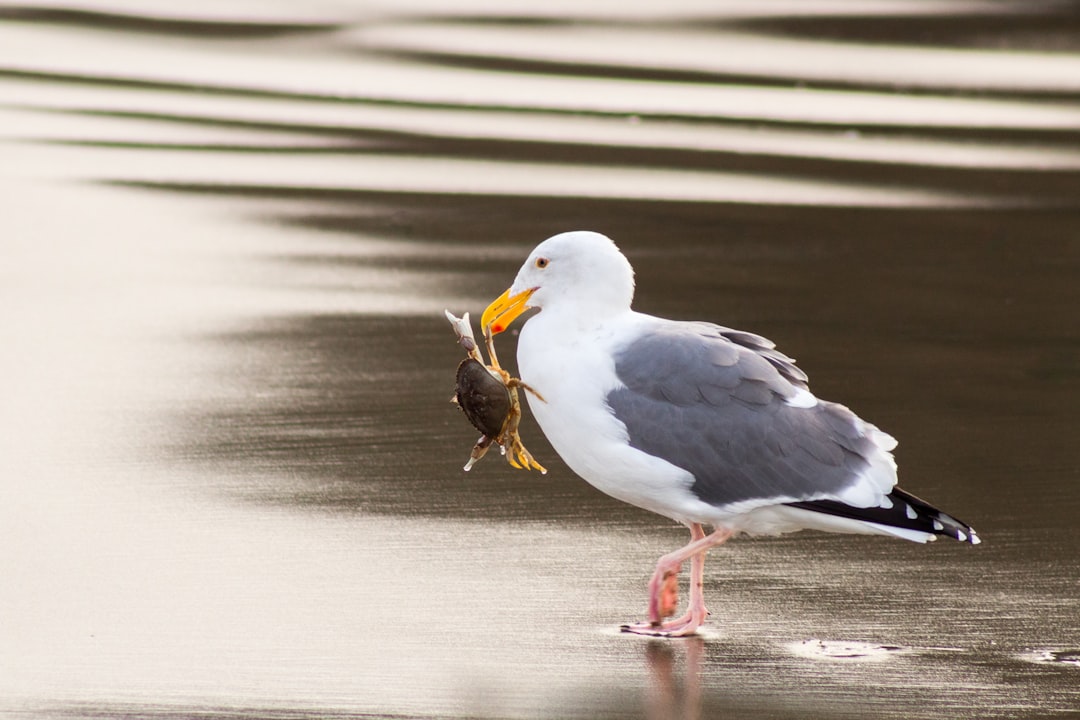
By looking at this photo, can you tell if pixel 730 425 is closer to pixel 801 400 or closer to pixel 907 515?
pixel 801 400

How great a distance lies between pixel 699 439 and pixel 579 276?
0.70 meters

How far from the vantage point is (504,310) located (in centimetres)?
606

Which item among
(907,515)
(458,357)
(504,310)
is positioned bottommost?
(907,515)

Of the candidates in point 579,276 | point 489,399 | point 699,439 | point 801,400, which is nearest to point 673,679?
point 699,439

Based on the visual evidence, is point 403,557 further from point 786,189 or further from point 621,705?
point 786,189

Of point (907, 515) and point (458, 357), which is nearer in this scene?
point (907, 515)

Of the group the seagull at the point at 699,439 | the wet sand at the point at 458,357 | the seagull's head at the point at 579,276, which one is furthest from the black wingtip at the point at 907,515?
the seagull's head at the point at 579,276

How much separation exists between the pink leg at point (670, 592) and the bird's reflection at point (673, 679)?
2.2 inches

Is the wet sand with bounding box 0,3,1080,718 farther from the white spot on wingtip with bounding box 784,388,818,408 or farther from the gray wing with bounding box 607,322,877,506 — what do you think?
the white spot on wingtip with bounding box 784,388,818,408

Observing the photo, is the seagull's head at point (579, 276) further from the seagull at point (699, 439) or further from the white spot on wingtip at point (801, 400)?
the white spot on wingtip at point (801, 400)

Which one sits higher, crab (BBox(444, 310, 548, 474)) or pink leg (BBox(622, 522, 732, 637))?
crab (BBox(444, 310, 548, 474))

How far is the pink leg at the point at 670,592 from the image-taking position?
214 inches

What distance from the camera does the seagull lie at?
545 centimetres

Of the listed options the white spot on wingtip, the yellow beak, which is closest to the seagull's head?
the yellow beak
